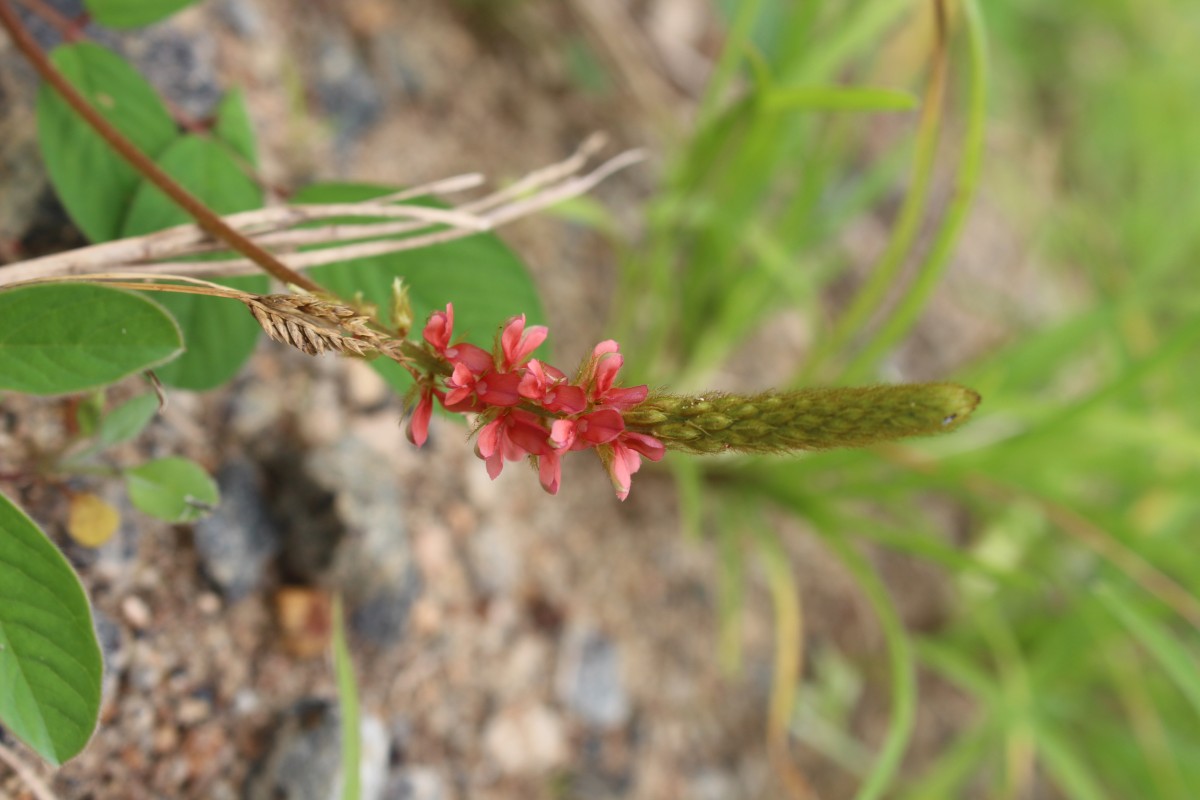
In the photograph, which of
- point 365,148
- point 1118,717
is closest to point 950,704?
point 1118,717

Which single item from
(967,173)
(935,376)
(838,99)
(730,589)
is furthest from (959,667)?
(838,99)

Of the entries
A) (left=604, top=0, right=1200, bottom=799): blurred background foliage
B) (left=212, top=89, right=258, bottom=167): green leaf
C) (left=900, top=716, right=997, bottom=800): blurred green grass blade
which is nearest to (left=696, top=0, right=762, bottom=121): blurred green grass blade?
(left=604, top=0, right=1200, bottom=799): blurred background foliage

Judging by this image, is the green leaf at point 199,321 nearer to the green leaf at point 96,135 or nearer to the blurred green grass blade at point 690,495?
the green leaf at point 96,135

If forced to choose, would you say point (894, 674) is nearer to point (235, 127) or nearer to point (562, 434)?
point (562, 434)

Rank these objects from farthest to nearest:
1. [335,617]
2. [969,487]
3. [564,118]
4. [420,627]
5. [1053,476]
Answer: [1053,476], [564,118], [969,487], [420,627], [335,617]

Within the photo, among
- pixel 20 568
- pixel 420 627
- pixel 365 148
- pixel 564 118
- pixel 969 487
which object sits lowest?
pixel 20 568

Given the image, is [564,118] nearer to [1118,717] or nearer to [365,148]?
[365,148]

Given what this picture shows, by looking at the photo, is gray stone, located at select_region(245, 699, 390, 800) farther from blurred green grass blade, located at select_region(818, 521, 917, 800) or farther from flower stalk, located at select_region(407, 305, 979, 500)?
blurred green grass blade, located at select_region(818, 521, 917, 800)
